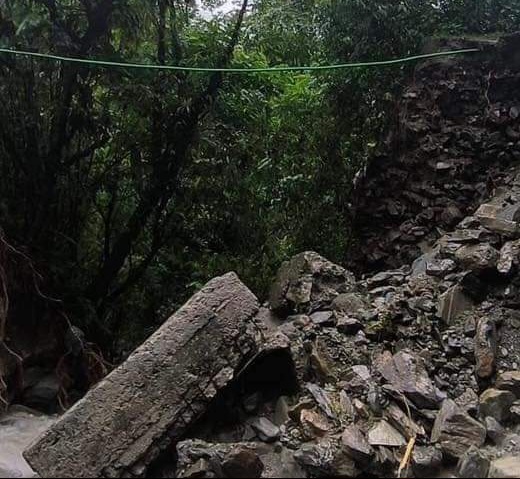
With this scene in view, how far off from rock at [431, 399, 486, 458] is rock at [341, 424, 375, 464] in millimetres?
251

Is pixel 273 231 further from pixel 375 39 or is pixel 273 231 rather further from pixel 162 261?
pixel 375 39

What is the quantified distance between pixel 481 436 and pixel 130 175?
3.78 meters

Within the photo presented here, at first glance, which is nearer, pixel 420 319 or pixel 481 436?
pixel 481 436

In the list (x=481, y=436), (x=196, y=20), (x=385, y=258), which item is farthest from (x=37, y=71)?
(x=481, y=436)

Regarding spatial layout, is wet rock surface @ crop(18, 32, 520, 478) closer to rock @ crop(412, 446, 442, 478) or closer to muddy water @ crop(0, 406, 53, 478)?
rock @ crop(412, 446, 442, 478)

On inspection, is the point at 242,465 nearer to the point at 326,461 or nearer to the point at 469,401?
the point at 326,461

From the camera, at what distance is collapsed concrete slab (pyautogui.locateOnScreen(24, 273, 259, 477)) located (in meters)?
2.28

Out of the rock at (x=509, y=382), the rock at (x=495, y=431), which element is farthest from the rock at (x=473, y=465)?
the rock at (x=509, y=382)

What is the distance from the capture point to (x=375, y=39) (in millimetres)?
5648

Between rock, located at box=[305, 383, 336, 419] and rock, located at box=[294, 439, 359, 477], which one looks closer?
rock, located at box=[294, 439, 359, 477]

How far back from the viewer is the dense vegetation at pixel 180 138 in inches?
182

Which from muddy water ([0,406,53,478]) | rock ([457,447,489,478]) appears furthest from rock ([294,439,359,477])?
muddy water ([0,406,53,478])

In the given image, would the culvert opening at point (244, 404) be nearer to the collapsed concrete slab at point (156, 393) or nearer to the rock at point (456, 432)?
the collapsed concrete slab at point (156, 393)

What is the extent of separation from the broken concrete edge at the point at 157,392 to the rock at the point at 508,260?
1.45 metres
